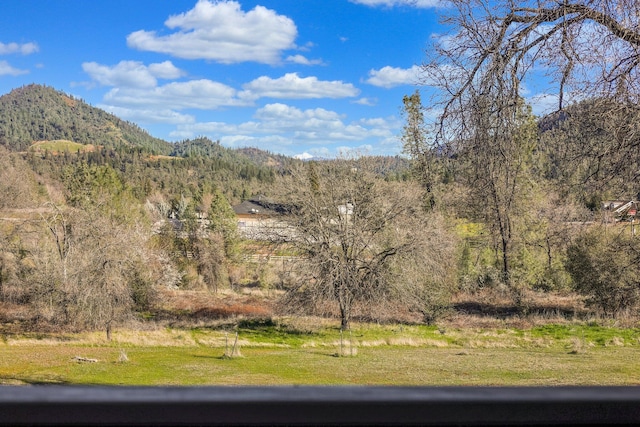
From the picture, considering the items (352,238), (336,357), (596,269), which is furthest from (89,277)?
(596,269)

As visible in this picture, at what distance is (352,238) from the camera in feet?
66.7

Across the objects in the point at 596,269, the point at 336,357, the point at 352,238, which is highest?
the point at 352,238

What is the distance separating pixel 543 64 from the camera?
552 cm

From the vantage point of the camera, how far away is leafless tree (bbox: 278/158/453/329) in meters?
20.0

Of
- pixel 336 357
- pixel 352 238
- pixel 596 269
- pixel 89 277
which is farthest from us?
pixel 596 269

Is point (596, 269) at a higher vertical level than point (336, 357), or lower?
higher

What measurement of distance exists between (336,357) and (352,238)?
18.6 ft

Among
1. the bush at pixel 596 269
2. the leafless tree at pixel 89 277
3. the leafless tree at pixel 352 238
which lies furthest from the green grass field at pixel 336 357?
the leafless tree at pixel 352 238

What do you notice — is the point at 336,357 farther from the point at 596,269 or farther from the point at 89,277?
the point at 596,269

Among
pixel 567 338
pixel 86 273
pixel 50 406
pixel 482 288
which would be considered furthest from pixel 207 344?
pixel 50 406

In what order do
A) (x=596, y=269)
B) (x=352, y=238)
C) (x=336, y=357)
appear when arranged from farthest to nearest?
(x=596, y=269) < (x=352, y=238) < (x=336, y=357)

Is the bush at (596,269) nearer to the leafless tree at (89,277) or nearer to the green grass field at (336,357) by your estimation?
the green grass field at (336,357)

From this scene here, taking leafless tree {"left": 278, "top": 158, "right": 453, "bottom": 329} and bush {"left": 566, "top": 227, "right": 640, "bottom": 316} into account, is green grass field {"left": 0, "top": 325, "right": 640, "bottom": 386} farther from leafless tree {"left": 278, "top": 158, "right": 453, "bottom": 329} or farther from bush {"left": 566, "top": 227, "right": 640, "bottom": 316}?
leafless tree {"left": 278, "top": 158, "right": 453, "bottom": 329}

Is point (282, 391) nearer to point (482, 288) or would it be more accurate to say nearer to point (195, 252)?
point (482, 288)
